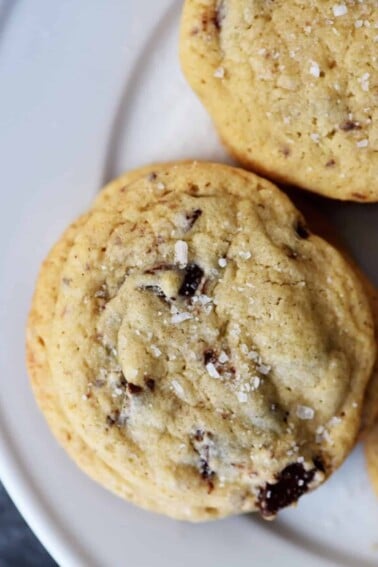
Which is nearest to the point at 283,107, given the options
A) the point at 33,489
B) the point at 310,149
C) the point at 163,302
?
the point at 310,149

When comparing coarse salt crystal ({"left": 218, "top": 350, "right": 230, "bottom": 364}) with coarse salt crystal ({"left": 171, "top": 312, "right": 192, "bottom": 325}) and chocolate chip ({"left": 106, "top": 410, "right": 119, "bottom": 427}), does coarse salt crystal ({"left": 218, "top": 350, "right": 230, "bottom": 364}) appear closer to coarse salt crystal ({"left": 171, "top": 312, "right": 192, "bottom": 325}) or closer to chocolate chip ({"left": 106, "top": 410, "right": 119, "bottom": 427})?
coarse salt crystal ({"left": 171, "top": 312, "right": 192, "bottom": 325})

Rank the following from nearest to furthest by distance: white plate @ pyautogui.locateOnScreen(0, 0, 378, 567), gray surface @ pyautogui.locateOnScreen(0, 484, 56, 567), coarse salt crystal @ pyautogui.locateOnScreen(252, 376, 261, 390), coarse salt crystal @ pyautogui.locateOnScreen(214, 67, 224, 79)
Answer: coarse salt crystal @ pyautogui.locateOnScreen(252, 376, 261, 390)
coarse salt crystal @ pyautogui.locateOnScreen(214, 67, 224, 79)
white plate @ pyautogui.locateOnScreen(0, 0, 378, 567)
gray surface @ pyautogui.locateOnScreen(0, 484, 56, 567)

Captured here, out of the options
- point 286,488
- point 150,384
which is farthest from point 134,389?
point 286,488

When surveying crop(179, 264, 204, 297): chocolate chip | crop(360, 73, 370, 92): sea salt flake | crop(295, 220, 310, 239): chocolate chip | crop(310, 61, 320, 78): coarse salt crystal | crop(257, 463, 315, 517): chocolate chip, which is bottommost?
crop(257, 463, 315, 517): chocolate chip

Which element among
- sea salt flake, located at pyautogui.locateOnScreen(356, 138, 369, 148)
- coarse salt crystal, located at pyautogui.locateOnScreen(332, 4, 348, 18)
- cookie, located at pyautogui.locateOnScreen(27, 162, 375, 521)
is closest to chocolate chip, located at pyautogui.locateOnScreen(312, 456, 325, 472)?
cookie, located at pyautogui.locateOnScreen(27, 162, 375, 521)

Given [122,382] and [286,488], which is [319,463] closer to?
[286,488]

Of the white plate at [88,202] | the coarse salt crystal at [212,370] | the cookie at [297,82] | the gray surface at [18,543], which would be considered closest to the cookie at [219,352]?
the coarse salt crystal at [212,370]

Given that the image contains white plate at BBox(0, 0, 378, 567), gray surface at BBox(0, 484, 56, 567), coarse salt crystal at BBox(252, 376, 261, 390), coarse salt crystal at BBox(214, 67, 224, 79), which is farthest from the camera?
gray surface at BBox(0, 484, 56, 567)
